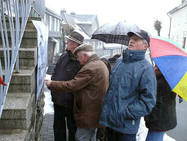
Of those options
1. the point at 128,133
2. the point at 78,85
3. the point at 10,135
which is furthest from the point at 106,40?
the point at 10,135

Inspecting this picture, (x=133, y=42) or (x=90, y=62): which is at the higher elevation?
(x=133, y=42)

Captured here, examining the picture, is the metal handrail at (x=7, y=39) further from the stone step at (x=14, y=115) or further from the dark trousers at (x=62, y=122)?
the dark trousers at (x=62, y=122)

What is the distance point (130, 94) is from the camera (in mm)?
2137

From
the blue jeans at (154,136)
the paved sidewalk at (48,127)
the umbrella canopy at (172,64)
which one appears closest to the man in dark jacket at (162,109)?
the blue jeans at (154,136)

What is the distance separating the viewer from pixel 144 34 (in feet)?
7.27

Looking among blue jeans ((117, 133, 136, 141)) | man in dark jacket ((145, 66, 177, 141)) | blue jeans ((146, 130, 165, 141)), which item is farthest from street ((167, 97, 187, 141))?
blue jeans ((117, 133, 136, 141))

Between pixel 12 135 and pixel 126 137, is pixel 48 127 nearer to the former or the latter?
pixel 126 137

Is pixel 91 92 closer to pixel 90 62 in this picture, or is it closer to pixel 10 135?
pixel 90 62

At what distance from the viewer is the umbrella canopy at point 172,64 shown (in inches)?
84.9

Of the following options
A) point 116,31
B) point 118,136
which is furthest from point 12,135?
point 116,31

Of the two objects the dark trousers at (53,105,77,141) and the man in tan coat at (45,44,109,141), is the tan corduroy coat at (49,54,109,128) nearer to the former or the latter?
the man in tan coat at (45,44,109,141)

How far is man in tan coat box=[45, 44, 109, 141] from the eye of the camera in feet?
8.54

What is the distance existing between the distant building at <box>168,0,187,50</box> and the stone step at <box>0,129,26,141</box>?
2226 cm

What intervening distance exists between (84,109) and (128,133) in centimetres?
76
